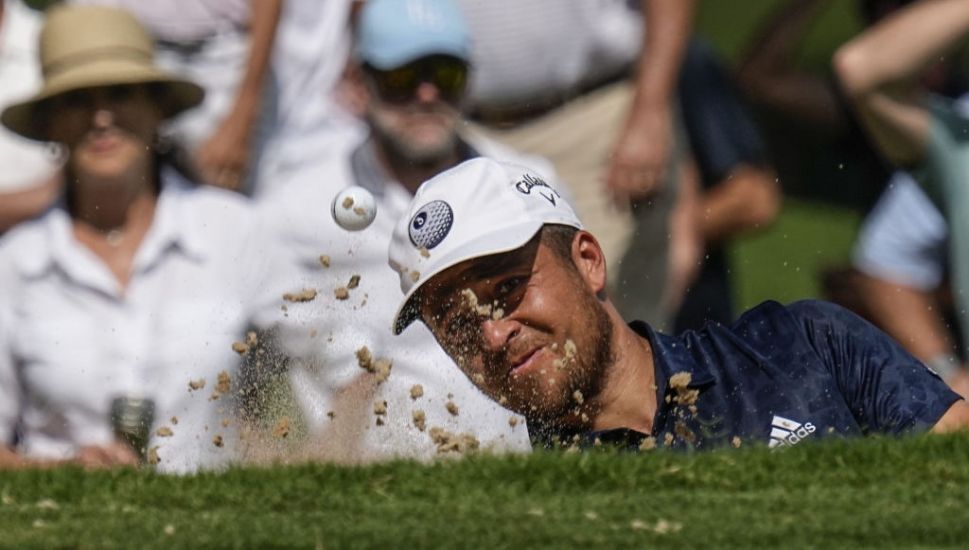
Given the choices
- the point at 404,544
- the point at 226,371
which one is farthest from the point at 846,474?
the point at 226,371

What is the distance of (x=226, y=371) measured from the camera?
21.2 feet

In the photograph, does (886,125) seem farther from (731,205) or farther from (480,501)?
(480,501)

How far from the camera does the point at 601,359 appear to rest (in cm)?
502

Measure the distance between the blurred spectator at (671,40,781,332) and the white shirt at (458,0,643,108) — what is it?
12.1 inches

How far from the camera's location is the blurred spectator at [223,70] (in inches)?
292

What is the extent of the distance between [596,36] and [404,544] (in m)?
3.87

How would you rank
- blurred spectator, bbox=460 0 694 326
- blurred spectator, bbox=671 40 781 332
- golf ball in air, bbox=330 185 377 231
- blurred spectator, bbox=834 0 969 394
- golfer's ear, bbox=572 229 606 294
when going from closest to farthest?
1. golfer's ear, bbox=572 229 606 294
2. golf ball in air, bbox=330 185 377 231
3. blurred spectator, bbox=834 0 969 394
4. blurred spectator, bbox=460 0 694 326
5. blurred spectator, bbox=671 40 781 332

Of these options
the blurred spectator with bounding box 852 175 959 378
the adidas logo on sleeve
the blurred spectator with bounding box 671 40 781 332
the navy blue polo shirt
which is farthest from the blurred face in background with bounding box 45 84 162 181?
the adidas logo on sleeve

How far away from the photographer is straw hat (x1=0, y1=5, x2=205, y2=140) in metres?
7.14

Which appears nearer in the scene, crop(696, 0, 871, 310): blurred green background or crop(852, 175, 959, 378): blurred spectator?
crop(852, 175, 959, 378): blurred spectator

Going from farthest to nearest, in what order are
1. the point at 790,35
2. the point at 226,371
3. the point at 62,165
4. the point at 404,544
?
the point at 790,35 < the point at 62,165 < the point at 226,371 < the point at 404,544

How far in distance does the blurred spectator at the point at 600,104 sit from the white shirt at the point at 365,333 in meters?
0.21

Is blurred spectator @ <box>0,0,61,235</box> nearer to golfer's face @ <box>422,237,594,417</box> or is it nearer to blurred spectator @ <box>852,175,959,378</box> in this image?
golfer's face @ <box>422,237,594,417</box>

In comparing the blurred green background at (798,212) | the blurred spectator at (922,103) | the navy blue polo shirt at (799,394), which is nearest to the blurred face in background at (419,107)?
the blurred green background at (798,212)
